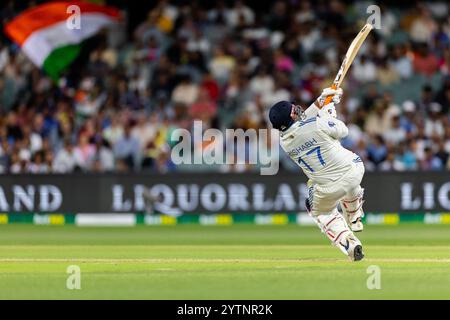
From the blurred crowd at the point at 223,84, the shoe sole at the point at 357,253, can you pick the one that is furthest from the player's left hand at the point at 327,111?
the blurred crowd at the point at 223,84

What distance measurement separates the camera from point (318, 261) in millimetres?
12797

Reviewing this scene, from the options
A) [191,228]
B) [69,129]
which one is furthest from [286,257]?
[69,129]

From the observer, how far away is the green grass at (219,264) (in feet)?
34.0

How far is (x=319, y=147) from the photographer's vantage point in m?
11.9

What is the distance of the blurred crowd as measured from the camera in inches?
827

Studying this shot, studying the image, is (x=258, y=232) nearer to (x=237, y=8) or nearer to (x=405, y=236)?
(x=405, y=236)

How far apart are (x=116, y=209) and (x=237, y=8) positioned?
538 centimetres

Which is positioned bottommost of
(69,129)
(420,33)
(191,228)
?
(191,228)

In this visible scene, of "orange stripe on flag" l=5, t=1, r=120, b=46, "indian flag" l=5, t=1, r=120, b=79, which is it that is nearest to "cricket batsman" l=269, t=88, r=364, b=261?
"indian flag" l=5, t=1, r=120, b=79

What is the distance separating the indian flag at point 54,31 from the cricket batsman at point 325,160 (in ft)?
35.2

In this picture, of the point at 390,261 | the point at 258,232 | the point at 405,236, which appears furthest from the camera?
the point at 258,232

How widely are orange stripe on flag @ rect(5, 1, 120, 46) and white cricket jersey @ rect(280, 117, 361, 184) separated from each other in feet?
36.5

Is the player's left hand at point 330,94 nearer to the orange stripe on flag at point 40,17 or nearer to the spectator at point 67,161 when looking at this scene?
the spectator at point 67,161

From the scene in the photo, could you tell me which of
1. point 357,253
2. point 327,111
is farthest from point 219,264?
point 327,111
